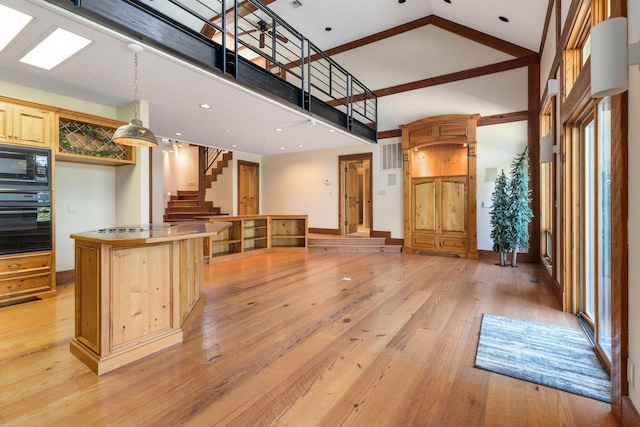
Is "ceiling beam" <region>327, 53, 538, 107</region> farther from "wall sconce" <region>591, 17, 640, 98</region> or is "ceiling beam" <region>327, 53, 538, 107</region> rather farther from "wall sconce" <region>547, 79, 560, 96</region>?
"wall sconce" <region>591, 17, 640, 98</region>

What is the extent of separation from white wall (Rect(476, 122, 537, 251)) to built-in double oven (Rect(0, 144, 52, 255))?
738 centimetres

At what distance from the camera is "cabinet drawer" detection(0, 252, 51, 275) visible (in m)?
3.56

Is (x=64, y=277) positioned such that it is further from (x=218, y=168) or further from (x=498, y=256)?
(x=498, y=256)

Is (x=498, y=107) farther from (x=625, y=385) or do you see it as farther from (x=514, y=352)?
(x=625, y=385)

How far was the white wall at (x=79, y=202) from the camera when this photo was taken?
14.9 feet

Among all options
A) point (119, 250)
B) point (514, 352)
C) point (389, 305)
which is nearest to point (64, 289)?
point (119, 250)

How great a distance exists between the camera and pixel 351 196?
905 centimetres

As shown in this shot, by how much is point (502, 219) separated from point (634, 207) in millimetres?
4533

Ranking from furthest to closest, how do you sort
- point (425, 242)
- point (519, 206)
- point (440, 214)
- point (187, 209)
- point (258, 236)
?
point (187, 209), point (258, 236), point (425, 242), point (440, 214), point (519, 206)

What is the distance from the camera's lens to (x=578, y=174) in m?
3.26

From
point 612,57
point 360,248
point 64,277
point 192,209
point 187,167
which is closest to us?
point 612,57

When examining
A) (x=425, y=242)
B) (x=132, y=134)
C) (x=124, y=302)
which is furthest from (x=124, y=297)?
(x=425, y=242)

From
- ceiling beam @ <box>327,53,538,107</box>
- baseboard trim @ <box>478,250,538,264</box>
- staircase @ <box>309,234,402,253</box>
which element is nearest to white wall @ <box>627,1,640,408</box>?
ceiling beam @ <box>327,53,538,107</box>

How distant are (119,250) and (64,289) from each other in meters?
3.02
